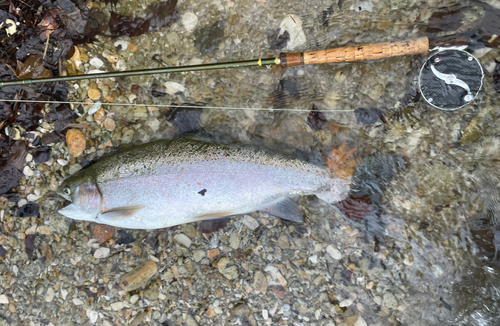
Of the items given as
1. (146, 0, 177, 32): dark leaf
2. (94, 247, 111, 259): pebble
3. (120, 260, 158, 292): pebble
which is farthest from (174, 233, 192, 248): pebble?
(146, 0, 177, 32): dark leaf

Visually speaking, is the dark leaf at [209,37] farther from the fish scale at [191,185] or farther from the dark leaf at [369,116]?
the dark leaf at [369,116]

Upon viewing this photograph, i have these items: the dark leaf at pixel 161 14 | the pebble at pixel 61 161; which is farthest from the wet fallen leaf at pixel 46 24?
the pebble at pixel 61 161

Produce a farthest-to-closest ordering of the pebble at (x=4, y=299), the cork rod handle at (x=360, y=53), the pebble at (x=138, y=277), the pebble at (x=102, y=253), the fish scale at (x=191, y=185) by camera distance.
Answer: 1. the pebble at (x=4, y=299)
2. the pebble at (x=102, y=253)
3. the pebble at (x=138, y=277)
4. the fish scale at (x=191, y=185)
5. the cork rod handle at (x=360, y=53)

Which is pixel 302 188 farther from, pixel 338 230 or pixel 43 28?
pixel 43 28

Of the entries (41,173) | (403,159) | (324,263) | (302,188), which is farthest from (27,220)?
(403,159)

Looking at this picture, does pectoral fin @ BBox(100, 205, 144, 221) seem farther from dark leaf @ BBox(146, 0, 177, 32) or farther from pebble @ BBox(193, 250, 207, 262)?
dark leaf @ BBox(146, 0, 177, 32)

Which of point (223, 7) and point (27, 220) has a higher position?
point (223, 7)

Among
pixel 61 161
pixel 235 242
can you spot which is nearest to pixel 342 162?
pixel 235 242
